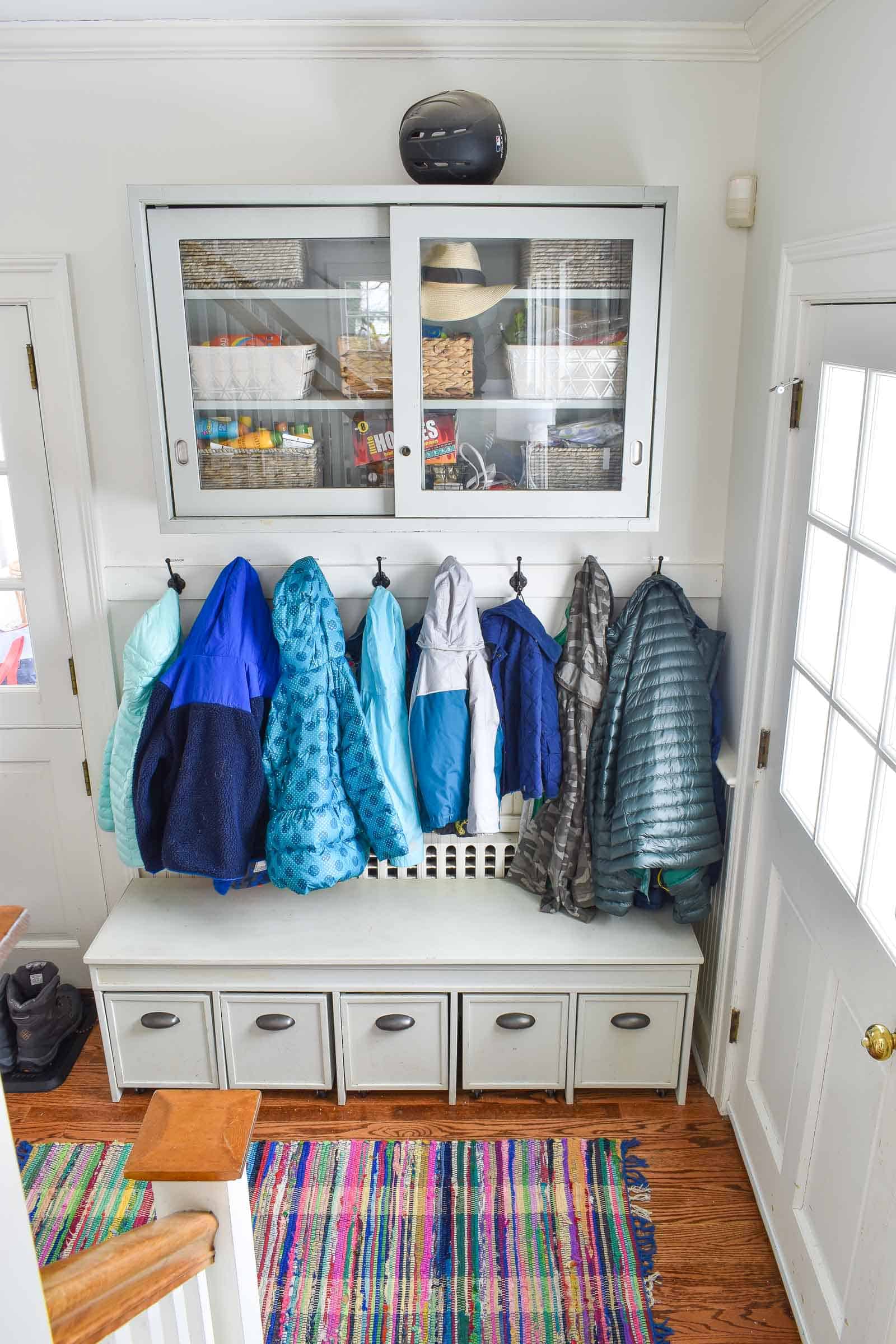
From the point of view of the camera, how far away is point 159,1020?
2559 millimetres

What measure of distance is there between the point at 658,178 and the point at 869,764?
1.49 metres

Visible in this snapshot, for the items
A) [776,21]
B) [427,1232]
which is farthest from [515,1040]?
[776,21]

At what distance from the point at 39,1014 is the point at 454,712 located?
4.52 feet

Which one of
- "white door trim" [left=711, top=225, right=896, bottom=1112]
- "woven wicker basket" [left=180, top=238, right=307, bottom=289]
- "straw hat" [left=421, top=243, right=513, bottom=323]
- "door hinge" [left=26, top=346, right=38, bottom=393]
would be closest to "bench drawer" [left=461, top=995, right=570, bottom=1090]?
"white door trim" [left=711, top=225, right=896, bottom=1112]

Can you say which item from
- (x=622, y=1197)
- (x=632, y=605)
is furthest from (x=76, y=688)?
(x=622, y=1197)

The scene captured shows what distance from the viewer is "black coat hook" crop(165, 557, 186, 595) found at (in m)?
2.63

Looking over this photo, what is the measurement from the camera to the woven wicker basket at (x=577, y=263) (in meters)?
2.18

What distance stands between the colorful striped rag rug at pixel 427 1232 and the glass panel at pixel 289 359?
1629 millimetres

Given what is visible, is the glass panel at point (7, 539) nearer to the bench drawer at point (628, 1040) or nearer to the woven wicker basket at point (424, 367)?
the woven wicker basket at point (424, 367)

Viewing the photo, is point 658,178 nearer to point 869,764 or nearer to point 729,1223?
point 869,764

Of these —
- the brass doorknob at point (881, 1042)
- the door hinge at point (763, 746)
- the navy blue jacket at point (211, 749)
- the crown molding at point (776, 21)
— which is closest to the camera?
the brass doorknob at point (881, 1042)

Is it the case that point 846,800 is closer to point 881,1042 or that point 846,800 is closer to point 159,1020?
point 881,1042

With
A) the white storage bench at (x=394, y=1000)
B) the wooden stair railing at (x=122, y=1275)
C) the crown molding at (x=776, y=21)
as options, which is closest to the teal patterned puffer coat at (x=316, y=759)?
the white storage bench at (x=394, y=1000)

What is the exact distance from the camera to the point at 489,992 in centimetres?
252
